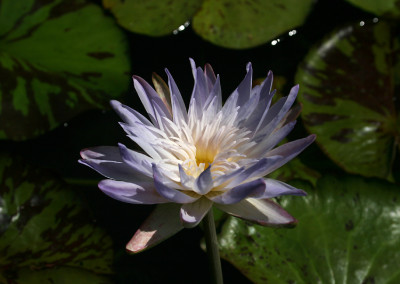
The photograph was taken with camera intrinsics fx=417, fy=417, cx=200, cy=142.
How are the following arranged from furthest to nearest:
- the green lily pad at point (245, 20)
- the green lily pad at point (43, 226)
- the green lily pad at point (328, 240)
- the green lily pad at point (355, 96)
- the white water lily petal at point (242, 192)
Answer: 1. the green lily pad at point (245, 20)
2. the green lily pad at point (355, 96)
3. the green lily pad at point (43, 226)
4. the green lily pad at point (328, 240)
5. the white water lily petal at point (242, 192)

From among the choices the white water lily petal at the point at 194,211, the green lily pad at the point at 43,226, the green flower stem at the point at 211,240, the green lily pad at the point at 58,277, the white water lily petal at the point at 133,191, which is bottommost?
the green lily pad at the point at 58,277

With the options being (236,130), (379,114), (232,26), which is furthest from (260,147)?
(232,26)

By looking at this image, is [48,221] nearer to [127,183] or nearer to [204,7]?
[127,183]

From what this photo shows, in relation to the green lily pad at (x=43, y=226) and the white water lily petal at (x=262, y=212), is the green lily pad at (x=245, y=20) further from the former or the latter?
the white water lily petal at (x=262, y=212)

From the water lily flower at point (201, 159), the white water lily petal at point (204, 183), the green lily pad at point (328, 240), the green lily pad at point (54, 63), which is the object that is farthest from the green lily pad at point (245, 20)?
the white water lily petal at point (204, 183)

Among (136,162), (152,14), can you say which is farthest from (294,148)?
(152,14)
